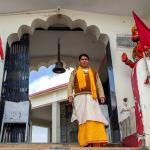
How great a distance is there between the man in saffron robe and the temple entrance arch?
96cm

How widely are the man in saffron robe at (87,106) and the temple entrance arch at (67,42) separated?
0.96 m

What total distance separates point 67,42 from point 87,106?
3.63 m

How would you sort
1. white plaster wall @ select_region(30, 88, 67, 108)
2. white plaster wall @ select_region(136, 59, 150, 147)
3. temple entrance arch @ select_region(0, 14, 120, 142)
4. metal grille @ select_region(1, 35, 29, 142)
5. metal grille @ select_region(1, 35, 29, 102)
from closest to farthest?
white plaster wall @ select_region(136, 59, 150, 147) → metal grille @ select_region(1, 35, 29, 142) → metal grille @ select_region(1, 35, 29, 102) → temple entrance arch @ select_region(0, 14, 120, 142) → white plaster wall @ select_region(30, 88, 67, 108)

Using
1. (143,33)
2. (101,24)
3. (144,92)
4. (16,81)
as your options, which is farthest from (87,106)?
(101,24)

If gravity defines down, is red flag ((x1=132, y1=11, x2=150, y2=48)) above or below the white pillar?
above

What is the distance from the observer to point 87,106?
5.26 m

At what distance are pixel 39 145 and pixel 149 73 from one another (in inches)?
75.3

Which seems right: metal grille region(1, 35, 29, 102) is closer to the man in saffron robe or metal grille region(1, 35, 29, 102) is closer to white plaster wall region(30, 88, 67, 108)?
the man in saffron robe

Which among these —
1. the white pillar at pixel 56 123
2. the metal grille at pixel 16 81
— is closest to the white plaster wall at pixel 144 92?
the metal grille at pixel 16 81

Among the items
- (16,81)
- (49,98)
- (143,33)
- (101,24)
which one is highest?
(101,24)

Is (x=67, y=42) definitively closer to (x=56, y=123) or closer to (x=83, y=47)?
(x=83, y=47)

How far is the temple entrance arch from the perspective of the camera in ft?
Result: 23.2

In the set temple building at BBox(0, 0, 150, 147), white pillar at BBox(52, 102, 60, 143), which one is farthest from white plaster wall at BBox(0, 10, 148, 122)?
white pillar at BBox(52, 102, 60, 143)

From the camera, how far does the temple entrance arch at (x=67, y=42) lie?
7059mm
